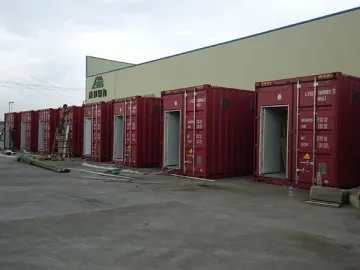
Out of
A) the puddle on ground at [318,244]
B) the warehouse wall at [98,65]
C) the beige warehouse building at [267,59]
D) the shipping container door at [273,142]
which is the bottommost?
the puddle on ground at [318,244]

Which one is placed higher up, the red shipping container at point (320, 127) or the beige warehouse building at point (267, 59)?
the beige warehouse building at point (267, 59)

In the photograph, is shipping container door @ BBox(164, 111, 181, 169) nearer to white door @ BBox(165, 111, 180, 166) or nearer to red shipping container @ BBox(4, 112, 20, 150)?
white door @ BBox(165, 111, 180, 166)

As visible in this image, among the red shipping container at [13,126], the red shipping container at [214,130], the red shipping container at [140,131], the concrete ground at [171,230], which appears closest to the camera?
the concrete ground at [171,230]

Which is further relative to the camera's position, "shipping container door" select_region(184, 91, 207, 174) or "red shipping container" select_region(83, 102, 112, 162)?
"red shipping container" select_region(83, 102, 112, 162)

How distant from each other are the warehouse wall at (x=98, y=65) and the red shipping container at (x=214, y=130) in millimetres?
21751

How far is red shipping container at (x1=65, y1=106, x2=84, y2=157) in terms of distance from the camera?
73.2ft

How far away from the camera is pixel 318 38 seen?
14.8 meters

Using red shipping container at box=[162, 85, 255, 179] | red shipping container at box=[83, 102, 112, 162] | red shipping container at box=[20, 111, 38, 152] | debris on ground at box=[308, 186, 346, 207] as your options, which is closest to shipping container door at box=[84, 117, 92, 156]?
red shipping container at box=[83, 102, 112, 162]

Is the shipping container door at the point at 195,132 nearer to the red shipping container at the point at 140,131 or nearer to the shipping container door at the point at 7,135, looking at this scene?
the red shipping container at the point at 140,131

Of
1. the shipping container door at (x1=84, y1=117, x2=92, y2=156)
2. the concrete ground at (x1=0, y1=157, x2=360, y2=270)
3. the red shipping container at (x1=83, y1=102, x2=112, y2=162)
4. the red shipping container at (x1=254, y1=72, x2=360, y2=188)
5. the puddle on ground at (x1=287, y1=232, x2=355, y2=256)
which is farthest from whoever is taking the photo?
the shipping container door at (x1=84, y1=117, x2=92, y2=156)

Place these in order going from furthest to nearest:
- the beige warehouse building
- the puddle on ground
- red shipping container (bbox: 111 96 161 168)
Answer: red shipping container (bbox: 111 96 161 168) < the beige warehouse building < the puddle on ground

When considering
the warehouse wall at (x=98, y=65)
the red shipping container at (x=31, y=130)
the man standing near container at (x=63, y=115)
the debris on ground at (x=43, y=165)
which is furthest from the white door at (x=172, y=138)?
the warehouse wall at (x=98, y=65)

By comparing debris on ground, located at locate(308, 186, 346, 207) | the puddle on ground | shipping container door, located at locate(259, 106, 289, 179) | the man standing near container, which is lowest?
the puddle on ground

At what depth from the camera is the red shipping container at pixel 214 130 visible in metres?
12.7
